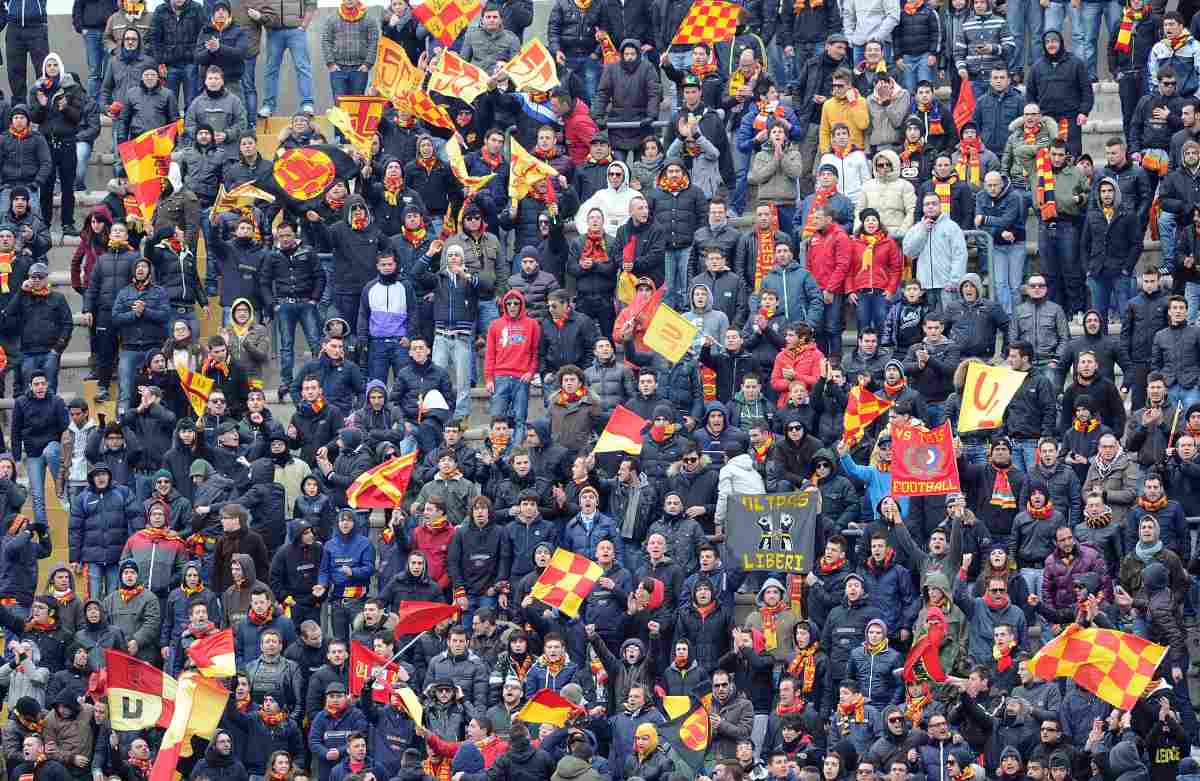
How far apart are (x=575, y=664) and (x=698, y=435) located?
2508mm

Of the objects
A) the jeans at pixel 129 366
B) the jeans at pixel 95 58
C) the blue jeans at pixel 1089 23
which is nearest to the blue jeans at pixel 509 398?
the jeans at pixel 129 366

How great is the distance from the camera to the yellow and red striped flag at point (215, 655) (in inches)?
1069

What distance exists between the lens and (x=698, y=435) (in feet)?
93.4

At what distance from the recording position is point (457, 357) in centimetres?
3041

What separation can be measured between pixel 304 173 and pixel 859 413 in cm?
623

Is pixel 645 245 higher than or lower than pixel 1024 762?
higher

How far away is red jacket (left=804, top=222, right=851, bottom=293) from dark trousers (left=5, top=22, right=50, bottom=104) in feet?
28.5

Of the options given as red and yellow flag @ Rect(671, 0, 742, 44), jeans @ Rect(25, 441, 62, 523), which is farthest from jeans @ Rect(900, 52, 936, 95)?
jeans @ Rect(25, 441, 62, 523)

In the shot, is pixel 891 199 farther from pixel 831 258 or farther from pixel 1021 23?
pixel 1021 23

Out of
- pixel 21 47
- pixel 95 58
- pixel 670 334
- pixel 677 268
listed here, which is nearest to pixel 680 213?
pixel 677 268

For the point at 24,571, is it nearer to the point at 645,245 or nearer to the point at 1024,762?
the point at 645,245

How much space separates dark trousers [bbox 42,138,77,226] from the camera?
32938 mm

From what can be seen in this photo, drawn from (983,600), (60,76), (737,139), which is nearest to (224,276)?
(60,76)

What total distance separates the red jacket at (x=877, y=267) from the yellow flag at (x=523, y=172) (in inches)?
122
